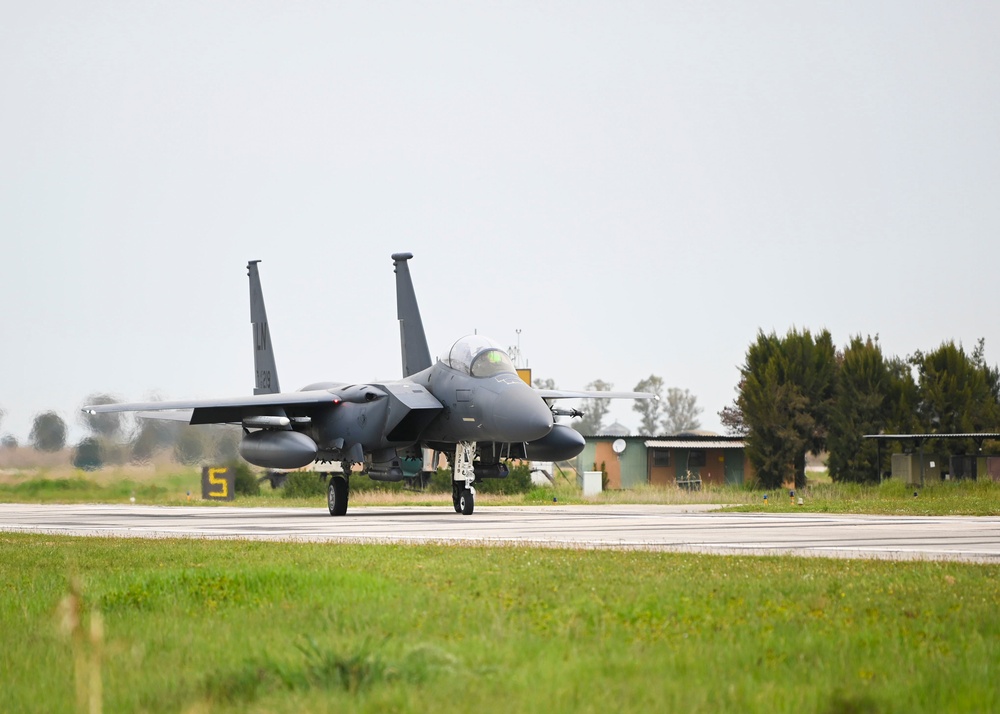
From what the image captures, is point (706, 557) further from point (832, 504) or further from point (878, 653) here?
A: point (832, 504)

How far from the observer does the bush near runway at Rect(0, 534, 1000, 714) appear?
5281mm

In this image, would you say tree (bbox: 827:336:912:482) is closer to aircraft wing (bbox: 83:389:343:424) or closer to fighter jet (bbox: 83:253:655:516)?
fighter jet (bbox: 83:253:655:516)

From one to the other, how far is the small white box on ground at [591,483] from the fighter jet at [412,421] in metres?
13.8

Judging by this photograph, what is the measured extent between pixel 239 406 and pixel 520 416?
713cm

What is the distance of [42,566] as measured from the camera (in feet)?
42.8

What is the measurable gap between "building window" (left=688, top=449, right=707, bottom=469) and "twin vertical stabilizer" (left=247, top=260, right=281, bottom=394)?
2713 centimetres

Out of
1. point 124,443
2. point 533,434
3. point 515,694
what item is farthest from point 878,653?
point 124,443

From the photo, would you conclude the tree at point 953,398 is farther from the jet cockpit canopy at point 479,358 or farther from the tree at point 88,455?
the tree at point 88,455

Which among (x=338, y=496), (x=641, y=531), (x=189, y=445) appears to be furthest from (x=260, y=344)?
(x=641, y=531)

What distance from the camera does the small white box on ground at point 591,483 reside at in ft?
141

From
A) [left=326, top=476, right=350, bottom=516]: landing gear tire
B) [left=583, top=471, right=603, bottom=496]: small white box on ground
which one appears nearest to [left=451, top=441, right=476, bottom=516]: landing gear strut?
[left=326, top=476, right=350, bottom=516]: landing gear tire

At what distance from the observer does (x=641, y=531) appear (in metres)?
18.5

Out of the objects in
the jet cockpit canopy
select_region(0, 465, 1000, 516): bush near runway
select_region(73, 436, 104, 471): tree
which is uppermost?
the jet cockpit canopy

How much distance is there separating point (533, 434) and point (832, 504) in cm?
882
